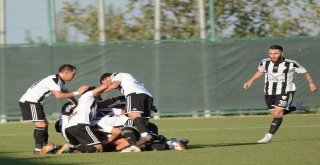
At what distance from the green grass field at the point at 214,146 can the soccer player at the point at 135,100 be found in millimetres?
423

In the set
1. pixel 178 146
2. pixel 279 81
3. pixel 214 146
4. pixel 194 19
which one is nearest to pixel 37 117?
pixel 178 146

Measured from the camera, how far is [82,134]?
1393cm

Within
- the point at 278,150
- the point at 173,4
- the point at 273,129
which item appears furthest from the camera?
the point at 173,4

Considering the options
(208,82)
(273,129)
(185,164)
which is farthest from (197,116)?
(185,164)

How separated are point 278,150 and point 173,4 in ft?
47.6

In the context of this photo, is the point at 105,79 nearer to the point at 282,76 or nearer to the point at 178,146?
the point at 178,146

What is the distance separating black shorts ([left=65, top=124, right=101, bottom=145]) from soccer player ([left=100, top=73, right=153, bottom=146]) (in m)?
0.68

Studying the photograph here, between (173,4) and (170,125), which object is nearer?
(170,125)

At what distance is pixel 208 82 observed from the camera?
82.5 feet

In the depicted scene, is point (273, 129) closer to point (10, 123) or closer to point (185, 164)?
point (185, 164)

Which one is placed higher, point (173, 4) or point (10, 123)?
point (173, 4)

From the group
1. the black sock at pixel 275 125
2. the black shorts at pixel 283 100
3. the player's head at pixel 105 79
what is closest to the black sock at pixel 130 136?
the player's head at pixel 105 79

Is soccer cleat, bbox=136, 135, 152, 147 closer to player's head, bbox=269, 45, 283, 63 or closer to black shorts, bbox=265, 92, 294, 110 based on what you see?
black shorts, bbox=265, 92, 294, 110

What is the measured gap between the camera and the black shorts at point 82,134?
45.6ft
